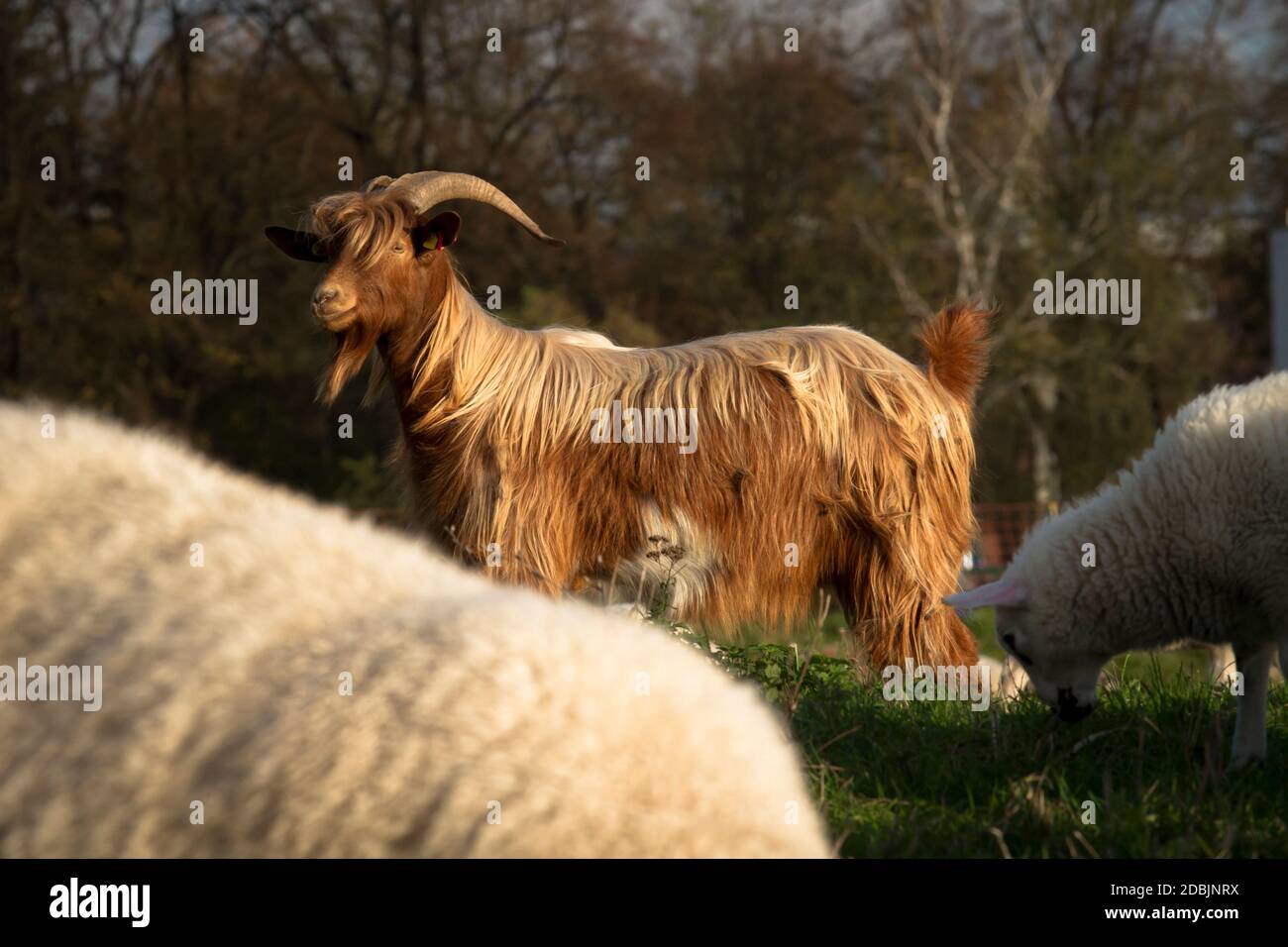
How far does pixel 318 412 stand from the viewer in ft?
85.2

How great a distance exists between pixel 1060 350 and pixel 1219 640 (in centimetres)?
2411

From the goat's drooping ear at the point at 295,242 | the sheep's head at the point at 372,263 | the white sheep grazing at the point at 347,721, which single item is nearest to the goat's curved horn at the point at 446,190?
the sheep's head at the point at 372,263

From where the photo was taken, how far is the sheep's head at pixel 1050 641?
4.09 metres

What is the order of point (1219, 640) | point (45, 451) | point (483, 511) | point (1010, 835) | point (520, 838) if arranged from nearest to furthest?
point (520, 838), point (45, 451), point (1010, 835), point (1219, 640), point (483, 511)

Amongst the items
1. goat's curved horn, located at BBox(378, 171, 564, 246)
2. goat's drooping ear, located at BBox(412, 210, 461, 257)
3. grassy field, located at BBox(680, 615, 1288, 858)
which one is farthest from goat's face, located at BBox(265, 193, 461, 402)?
grassy field, located at BBox(680, 615, 1288, 858)

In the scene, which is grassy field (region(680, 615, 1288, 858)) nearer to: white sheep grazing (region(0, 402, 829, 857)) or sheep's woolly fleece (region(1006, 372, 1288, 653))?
sheep's woolly fleece (region(1006, 372, 1288, 653))

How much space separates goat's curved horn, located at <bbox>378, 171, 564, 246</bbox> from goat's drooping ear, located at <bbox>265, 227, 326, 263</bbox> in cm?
32

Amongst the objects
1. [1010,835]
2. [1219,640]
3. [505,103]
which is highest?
[505,103]

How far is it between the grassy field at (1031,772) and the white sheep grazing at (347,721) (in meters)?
1.40

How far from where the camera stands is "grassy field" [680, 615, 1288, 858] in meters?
3.04

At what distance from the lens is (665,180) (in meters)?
28.2

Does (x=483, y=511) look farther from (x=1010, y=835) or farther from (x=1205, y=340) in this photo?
(x=1205, y=340)

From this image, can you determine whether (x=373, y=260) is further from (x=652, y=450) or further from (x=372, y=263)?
(x=652, y=450)
